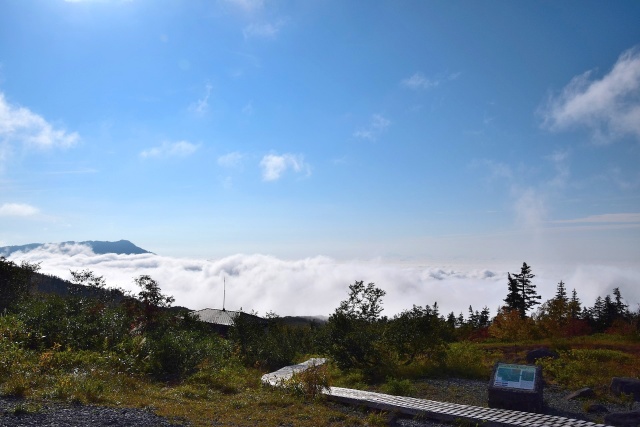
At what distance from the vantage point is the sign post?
31.3 ft

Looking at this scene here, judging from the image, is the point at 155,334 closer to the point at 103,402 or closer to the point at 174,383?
the point at 174,383

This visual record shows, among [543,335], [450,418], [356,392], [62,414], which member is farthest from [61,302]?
[543,335]

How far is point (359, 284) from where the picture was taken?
55.5 ft

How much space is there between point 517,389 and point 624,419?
186 cm

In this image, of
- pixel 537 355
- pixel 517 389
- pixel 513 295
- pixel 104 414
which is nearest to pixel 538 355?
pixel 537 355

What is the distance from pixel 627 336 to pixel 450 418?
2267cm

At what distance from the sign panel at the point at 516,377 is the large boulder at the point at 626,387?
2.69m

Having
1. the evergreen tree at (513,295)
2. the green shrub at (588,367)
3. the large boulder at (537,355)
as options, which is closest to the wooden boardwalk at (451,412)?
the green shrub at (588,367)

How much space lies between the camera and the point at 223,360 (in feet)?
49.3

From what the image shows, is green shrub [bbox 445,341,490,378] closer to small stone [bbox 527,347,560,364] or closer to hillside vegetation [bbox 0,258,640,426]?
hillside vegetation [bbox 0,258,640,426]

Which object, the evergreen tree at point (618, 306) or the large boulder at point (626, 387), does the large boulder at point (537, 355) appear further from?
the evergreen tree at point (618, 306)

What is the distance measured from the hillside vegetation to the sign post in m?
1.32

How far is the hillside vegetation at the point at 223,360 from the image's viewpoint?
920cm

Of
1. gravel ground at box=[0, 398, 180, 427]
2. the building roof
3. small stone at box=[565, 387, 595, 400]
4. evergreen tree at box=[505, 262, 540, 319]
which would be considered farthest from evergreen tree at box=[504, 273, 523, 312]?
gravel ground at box=[0, 398, 180, 427]
